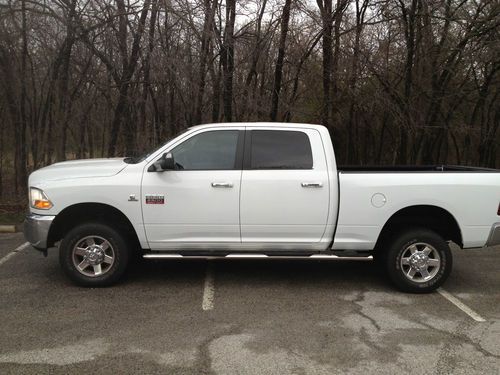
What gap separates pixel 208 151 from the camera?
18.7ft

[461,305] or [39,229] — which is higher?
[39,229]

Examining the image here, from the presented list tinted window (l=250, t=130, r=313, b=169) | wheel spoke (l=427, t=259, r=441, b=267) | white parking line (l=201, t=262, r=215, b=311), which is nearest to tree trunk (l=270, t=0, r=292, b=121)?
tinted window (l=250, t=130, r=313, b=169)

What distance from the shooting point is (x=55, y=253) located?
7.27m

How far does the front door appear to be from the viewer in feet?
18.1

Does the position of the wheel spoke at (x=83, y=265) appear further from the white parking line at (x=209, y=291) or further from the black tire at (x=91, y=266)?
the white parking line at (x=209, y=291)

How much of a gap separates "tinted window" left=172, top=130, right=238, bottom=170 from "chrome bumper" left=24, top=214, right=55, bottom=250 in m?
1.57

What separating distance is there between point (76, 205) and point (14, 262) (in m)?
1.93

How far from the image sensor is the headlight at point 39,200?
18.1 feet

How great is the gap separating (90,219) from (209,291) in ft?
5.30

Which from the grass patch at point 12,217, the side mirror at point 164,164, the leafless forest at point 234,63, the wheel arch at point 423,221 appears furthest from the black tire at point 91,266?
the leafless forest at point 234,63

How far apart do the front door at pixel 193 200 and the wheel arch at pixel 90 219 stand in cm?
38

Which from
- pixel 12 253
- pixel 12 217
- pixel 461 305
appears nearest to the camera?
pixel 461 305

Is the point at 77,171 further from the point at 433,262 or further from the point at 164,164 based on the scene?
the point at 433,262

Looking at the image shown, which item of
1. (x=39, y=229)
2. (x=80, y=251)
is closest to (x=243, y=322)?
(x=80, y=251)
